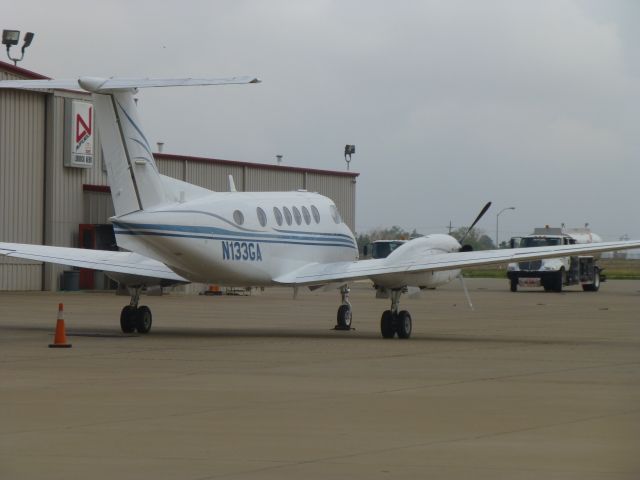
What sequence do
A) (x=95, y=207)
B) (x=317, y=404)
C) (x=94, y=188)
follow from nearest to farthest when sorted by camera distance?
(x=317, y=404), (x=94, y=188), (x=95, y=207)

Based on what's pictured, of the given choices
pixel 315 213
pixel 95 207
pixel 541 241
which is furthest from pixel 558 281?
pixel 315 213

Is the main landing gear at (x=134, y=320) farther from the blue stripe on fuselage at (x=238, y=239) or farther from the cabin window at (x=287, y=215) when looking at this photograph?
the cabin window at (x=287, y=215)

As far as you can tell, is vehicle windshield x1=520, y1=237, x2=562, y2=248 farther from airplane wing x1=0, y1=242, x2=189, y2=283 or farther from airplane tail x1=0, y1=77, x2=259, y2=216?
airplane tail x1=0, y1=77, x2=259, y2=216

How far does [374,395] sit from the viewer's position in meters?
14.4

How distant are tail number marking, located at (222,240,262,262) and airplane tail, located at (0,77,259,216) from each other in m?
1.55

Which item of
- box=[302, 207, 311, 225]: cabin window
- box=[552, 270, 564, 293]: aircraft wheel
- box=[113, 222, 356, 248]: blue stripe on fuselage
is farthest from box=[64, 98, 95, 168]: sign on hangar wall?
box=[302, 207, 311, 225]: cabin window

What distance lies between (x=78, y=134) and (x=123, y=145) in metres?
28.4

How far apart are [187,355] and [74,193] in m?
32.1

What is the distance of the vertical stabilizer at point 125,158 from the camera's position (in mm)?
22766

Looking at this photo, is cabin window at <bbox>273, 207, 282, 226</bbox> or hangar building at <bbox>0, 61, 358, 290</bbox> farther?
hangar building at <bbox>0, 61, 358, 290</bbox>

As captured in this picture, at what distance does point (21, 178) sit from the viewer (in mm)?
48344

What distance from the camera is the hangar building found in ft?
156

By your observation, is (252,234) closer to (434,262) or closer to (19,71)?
(434,262)

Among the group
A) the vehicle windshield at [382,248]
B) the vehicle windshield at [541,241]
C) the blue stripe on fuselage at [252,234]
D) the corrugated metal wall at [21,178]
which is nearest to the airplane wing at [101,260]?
the blue stripe on fuselage at [252,234]
